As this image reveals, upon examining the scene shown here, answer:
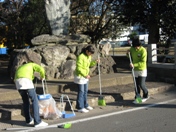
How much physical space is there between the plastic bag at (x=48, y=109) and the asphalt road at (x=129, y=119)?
26cm

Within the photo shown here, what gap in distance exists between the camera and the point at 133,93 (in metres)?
8.12

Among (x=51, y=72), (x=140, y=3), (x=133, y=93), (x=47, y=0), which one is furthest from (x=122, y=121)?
(x=140, y=3)

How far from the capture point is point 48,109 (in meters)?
6.03

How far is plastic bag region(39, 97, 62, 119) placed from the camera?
5953 millimetres

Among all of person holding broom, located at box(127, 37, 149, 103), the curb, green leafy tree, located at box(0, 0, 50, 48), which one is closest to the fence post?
the curb

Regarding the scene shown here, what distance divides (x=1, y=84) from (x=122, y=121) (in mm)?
4945

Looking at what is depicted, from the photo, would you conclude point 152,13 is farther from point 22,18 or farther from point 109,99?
point 22,18

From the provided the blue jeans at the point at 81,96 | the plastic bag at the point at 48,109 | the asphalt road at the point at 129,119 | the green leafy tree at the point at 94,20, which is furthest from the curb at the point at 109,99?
the green leafy tree at the point at 94,20

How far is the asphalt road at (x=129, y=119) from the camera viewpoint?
5329mm

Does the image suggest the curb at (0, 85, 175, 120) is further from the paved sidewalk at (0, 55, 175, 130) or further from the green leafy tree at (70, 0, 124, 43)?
the green leafy tree at (70, 0, 124, 43)

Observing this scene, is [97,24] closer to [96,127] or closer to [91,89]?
[91,89]

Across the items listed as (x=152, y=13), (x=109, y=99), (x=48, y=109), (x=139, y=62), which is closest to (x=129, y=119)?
(x=109, y=99)

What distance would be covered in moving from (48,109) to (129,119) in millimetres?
1830

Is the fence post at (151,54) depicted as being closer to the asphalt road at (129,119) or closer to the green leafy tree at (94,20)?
the asphalt road at (129,119)
